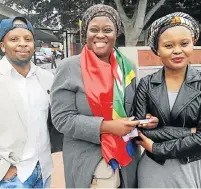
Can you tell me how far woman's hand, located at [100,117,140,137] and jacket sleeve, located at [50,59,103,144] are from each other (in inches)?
1.5

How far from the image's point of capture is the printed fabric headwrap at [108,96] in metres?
1.88

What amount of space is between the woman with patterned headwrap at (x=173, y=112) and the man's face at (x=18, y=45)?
2.77ft

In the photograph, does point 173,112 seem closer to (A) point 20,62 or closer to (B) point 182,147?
(B) point 182,147

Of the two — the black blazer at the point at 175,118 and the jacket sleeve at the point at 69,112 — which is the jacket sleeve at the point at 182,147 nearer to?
the black blazer at the point at 175,118

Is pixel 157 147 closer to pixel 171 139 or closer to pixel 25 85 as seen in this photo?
pixel 171 139

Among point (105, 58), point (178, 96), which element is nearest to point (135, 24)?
point (105, 58)

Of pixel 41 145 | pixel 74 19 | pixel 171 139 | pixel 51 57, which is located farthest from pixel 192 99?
pixel 74 19

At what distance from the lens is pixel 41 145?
89.1 inches

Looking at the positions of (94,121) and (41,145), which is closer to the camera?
(94,121)

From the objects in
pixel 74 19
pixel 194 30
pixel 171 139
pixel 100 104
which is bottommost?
pixel 171 139

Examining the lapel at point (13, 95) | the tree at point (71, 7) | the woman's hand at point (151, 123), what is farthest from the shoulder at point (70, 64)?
the tree at point (71, 7)

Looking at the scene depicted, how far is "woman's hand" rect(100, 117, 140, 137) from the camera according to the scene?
184 centimetres

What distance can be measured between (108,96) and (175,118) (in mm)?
385

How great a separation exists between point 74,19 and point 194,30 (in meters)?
15.3
